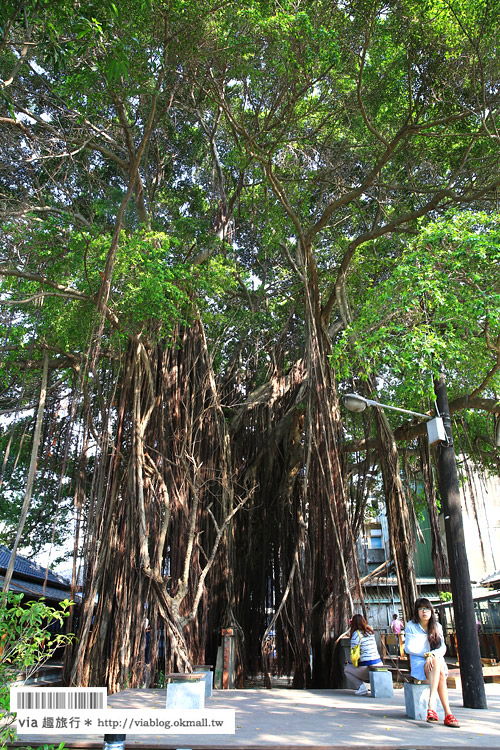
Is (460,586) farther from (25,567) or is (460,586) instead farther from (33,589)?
(25,567)

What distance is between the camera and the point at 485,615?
32.9 feet

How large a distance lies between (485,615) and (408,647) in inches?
314

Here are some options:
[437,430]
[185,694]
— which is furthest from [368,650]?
[437,430]

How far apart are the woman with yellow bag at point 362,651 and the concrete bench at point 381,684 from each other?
18cm

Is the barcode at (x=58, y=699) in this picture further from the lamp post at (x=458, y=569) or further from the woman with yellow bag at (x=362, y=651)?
the woman with yellow bag at (x=362, y=651)

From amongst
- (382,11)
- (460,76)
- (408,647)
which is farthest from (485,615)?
(382,11)

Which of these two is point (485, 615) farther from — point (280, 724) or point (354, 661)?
point (280, 724)

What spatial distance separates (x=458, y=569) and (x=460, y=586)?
0.10 metres

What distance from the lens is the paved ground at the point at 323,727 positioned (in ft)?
8.30

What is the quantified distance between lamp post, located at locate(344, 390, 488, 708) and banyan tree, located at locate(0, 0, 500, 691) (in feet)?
1.66

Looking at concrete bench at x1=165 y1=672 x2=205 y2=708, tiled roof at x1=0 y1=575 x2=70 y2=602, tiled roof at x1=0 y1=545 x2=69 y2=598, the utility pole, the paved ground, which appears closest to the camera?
the paved ground

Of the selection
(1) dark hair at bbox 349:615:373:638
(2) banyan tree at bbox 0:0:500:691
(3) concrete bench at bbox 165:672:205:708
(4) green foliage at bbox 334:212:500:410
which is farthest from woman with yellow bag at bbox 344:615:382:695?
(4) green foliage at bbox 334:212:500:410

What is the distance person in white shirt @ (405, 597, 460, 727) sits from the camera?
10.1 ft

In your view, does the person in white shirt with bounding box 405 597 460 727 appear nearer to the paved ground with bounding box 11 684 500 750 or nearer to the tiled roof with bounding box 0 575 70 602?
the paved ground with bounding box 11 684 500 750
